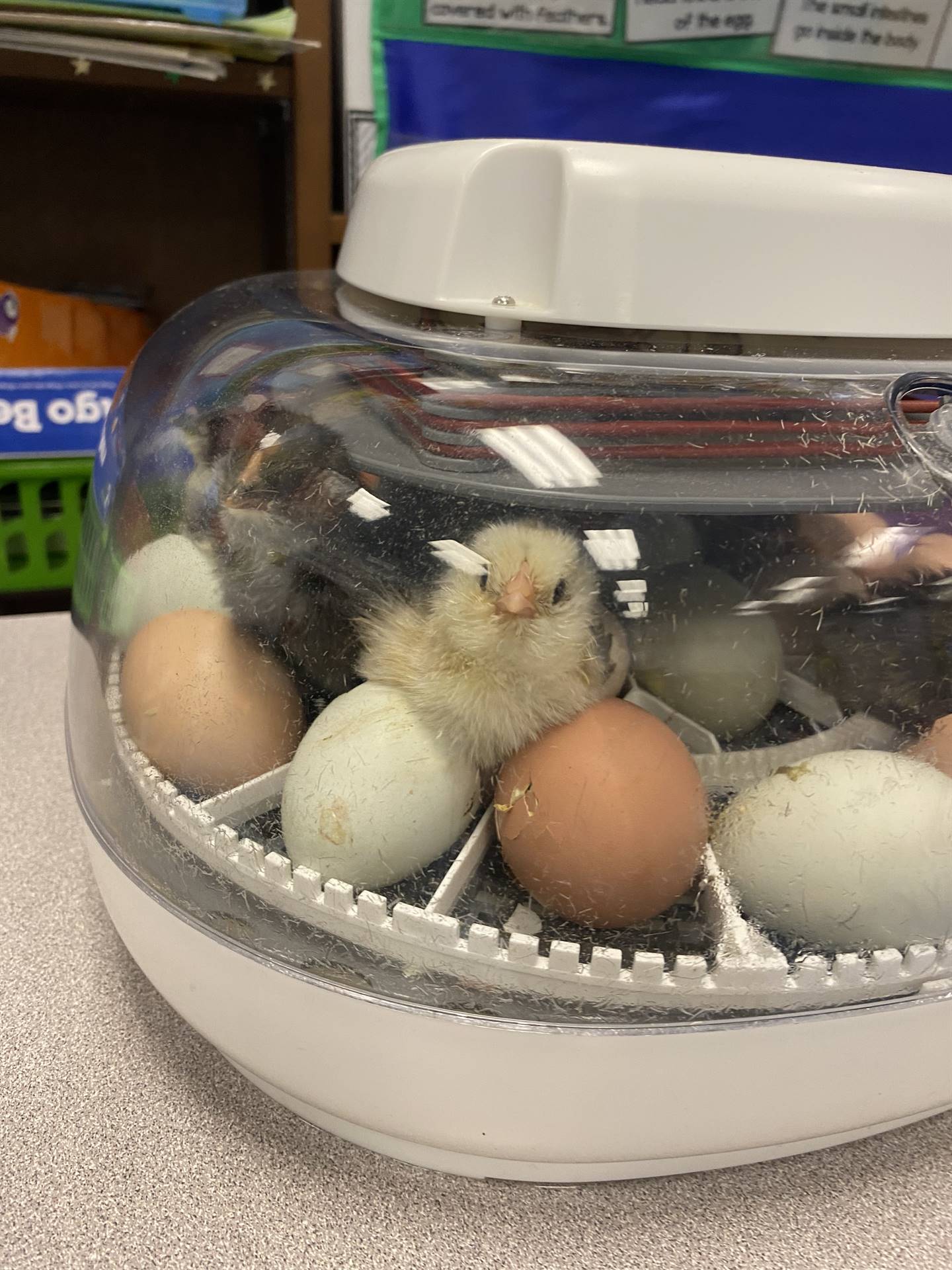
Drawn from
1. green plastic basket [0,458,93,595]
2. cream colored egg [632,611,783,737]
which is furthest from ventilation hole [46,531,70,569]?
cream colored egg [632,611,783,737]

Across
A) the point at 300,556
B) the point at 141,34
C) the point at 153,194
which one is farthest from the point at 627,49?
the point at 300,556

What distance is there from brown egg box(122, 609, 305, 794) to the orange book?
530 millimetres

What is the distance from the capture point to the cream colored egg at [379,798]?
306 mm

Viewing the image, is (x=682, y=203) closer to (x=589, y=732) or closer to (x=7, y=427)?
(x=589, y=732)

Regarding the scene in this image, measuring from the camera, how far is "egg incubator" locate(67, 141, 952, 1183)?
298 millimetres

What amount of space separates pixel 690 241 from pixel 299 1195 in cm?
38

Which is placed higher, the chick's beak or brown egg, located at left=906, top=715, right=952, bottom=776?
the chick's beak

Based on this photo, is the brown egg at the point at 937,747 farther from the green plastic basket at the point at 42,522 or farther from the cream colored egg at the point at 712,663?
the green plastic basket at the point at 42,522

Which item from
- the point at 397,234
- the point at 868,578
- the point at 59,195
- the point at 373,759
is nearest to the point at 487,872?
the point at 373,759

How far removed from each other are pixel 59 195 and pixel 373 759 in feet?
2.66

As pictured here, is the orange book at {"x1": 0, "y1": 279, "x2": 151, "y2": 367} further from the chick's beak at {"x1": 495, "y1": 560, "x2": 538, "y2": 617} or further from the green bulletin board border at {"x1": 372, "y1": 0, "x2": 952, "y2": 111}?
the chick's beak at {"x1": 495, "y1": 560, "x2": 538, "y2": 617}

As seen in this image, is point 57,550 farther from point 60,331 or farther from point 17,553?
point 60,331

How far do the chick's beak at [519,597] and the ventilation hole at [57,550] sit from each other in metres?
0.62

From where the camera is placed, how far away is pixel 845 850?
295 millimetres
